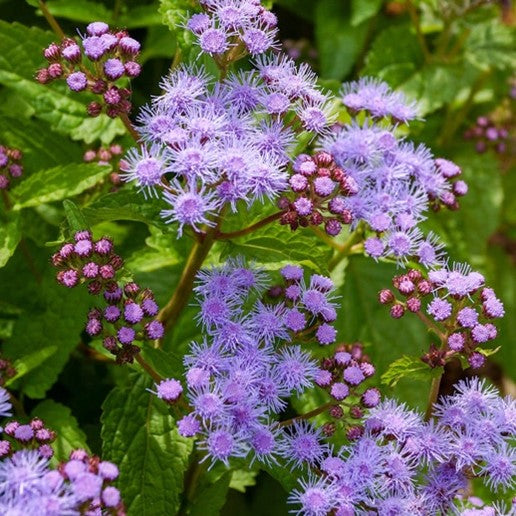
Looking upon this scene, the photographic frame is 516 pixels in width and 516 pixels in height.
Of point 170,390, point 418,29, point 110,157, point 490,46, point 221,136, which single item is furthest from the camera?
point 490,46

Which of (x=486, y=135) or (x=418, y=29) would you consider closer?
(x=418, y=29)

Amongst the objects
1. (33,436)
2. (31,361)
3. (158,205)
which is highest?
(158,205)

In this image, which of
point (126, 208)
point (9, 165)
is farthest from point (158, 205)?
point (9, 165)

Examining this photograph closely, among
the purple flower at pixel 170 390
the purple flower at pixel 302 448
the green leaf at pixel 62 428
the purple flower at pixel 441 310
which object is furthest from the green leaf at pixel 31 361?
the purple flower at pixel 441 310

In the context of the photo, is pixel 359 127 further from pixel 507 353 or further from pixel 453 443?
pixel 507 353

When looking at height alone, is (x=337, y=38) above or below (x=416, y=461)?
above

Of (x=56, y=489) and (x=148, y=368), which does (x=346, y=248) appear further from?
(x=56, y=489)

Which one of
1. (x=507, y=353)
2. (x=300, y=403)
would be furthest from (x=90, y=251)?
(x=507, y=353)
